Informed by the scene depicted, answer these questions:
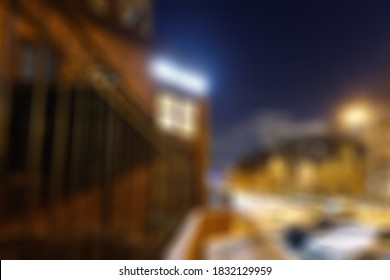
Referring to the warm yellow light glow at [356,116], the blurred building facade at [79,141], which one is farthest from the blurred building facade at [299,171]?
the blurred building facade at [79,141]

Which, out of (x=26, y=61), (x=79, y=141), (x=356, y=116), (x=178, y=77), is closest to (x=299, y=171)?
(x=178, y=77)

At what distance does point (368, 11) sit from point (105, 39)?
11.9ft

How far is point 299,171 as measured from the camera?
8320 millimetres

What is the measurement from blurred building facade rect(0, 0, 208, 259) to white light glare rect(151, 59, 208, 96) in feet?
1.64

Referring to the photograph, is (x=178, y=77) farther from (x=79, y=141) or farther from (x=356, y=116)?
(x=79, y=141)

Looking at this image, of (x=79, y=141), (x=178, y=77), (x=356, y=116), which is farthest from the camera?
(x=178, y=77)

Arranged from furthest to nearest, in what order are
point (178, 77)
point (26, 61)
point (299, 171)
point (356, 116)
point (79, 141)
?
point (299, 171), point (178, 77), point (26, 61), point (356, 116), point (79, 141)

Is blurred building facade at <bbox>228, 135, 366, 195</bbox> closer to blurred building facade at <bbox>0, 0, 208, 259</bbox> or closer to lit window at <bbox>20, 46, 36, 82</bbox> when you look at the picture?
blurred building facade at <bbox>0, 0, 208, 259</bbox>

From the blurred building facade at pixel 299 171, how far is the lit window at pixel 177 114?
164cm

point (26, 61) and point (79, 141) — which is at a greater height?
point (26, 61)

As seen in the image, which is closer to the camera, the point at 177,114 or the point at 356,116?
the point at 356,116

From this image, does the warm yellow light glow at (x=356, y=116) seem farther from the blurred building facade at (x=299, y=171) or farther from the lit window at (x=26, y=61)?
the blurred building facade at (x=299, y=171)

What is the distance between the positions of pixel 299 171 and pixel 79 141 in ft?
25.3
